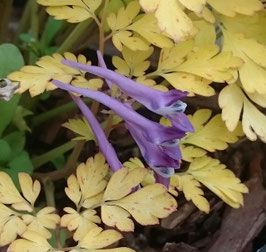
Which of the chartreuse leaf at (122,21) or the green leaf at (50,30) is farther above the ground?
the chartreuse leaf at (122,21)

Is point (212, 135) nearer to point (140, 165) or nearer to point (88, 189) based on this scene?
point (140, 165)

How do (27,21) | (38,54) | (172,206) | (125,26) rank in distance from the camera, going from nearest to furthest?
(172,206) < (125,26) < (38,54) < (27,21)

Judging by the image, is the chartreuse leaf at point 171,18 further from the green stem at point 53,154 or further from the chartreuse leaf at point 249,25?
the green stem at point 53,154

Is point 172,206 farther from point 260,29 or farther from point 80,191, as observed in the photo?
point 260,29

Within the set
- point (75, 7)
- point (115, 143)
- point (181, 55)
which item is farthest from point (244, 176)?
point (75, 7)

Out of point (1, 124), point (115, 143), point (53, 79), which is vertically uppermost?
point (53, 79)

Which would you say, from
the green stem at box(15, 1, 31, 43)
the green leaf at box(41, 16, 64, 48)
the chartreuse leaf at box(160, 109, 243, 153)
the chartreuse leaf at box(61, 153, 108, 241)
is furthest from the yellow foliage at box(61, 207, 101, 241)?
the green stem at box(15, 1, 31, 43)

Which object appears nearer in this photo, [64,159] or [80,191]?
[80,191]

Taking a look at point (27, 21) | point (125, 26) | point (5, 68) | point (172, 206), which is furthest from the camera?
point (27, 21)

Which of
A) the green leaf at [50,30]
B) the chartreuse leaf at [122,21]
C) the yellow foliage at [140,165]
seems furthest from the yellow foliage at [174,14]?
the green leaf at [50,30]
